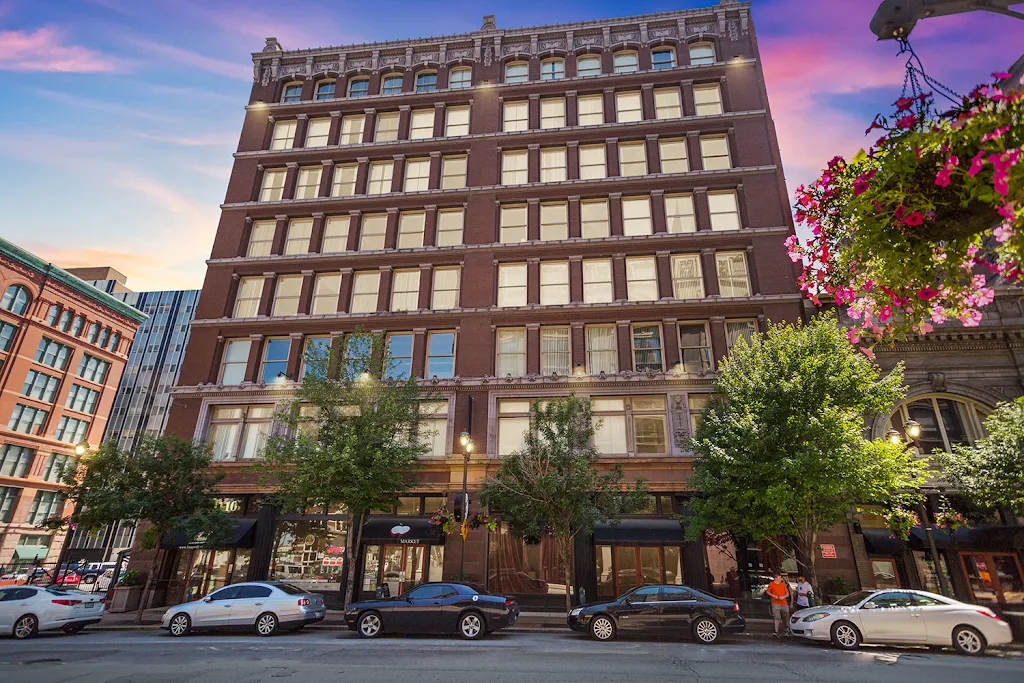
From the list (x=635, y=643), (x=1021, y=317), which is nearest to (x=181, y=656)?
(x=635, y=643)

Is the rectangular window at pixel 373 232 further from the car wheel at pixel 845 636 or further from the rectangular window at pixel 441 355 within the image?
the car wheel at pixel 845 636

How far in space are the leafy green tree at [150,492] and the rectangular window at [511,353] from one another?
1282cm

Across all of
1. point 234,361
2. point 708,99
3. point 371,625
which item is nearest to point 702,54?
point 708,99

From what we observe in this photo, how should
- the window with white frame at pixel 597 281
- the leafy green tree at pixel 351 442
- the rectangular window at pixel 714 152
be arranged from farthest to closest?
1. the rectangular window at pixel 714 152
2. the window with white frame at pixel 597 281
3. the leafy green tree at pixel 351 442

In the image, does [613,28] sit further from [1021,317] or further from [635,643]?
[635,643]

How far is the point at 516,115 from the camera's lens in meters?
32.0

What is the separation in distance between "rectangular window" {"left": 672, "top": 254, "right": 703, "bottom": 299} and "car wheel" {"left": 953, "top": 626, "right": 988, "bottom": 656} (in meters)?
15.9

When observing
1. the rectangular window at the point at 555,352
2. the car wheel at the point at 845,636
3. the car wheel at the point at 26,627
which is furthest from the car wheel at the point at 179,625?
the car wheel at the point at 845,636

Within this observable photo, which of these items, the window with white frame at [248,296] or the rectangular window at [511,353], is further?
the window with white frame at [248,296]

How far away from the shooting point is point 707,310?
2556 cm

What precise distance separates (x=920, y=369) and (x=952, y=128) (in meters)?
23.4

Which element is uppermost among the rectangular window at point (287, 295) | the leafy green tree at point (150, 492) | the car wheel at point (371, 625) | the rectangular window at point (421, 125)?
the rectangular window at point (421, 125)

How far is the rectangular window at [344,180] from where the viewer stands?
31.0m

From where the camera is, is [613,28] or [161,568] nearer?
[161,568]
